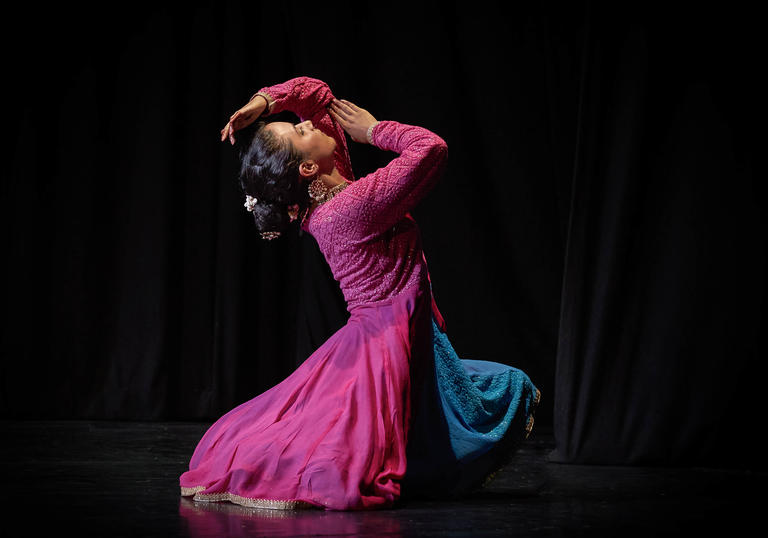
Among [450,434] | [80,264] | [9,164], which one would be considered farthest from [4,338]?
[450,434]

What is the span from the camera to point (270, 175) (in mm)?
2312

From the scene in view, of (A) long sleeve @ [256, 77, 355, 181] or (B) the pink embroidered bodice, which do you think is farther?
(A) long sleeve @ [256, 77, 355, 181]

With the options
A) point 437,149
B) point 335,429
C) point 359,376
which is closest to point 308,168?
point 437,149

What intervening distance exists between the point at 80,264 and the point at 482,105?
2.00m

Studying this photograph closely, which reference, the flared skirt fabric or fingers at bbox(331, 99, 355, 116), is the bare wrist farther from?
the flared skirt fabric

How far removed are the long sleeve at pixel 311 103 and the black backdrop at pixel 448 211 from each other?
111cm

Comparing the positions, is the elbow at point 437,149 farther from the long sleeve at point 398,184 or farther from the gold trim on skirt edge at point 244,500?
the gold trim on skirt edge at point 244,500

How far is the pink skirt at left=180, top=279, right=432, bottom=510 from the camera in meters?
2.06

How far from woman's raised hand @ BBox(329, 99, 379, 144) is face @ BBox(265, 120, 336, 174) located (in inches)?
2.4

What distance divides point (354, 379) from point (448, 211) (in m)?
1.83

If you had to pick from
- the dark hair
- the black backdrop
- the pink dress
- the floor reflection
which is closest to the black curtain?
the black backdrop

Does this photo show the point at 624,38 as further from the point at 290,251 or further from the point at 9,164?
the point at 9,164

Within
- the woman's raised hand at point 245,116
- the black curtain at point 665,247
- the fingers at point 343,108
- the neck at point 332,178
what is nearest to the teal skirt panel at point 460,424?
the neck at point 332,178

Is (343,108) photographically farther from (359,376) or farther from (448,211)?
(448,211)
